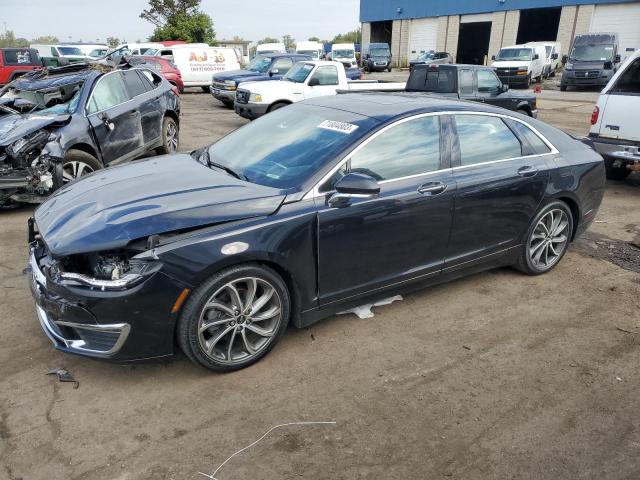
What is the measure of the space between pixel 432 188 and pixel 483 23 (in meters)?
45.1

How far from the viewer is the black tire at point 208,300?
2938 mm

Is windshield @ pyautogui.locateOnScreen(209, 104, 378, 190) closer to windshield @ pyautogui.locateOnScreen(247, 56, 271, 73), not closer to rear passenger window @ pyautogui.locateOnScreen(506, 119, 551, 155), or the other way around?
rear passenger window @ pyautogui.locateOnScreen(506, 119, 551, 155)

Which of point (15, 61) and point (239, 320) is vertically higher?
point (15, 61)

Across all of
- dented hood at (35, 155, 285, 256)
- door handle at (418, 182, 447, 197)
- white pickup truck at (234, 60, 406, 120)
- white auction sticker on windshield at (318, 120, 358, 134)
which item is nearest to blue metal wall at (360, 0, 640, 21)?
white pickup truck at (234, 60, 406, 120)

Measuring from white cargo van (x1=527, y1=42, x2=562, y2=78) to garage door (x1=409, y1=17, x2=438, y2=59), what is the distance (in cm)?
1362

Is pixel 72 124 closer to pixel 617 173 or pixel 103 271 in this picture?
pixel 103 271

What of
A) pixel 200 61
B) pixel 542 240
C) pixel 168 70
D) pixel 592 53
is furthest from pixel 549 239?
pixel 592 53

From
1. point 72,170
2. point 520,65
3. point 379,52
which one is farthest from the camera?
point 379,52

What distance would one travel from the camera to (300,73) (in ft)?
43.2

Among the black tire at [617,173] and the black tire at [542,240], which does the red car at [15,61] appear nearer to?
the black tire at [617,173]

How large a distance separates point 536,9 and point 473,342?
4194 centimetres

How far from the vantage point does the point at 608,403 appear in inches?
120

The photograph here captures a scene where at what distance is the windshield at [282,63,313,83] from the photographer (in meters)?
12.9

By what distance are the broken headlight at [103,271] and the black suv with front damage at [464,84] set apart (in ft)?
29.2
